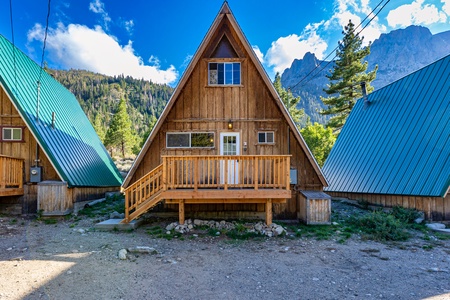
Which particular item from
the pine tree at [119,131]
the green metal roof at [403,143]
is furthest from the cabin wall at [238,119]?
the pine tree at [119,131]

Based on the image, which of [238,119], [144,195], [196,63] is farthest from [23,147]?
[238,119]

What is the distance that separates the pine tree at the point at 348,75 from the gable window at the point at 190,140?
20.8 metres

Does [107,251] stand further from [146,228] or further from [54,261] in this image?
[146,228]

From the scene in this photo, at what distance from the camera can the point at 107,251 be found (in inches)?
260

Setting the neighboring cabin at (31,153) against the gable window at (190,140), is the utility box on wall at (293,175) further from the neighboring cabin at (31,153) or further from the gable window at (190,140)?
the neighboring cabin at (31,153)

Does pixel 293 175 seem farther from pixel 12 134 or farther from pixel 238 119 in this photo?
pixel 12 134

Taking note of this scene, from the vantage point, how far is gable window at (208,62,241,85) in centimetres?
1031

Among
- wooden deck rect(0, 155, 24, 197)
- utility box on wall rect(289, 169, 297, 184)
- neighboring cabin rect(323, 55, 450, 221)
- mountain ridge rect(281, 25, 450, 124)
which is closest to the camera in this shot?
neighboring cabin rect(323, 55, 450, 221)

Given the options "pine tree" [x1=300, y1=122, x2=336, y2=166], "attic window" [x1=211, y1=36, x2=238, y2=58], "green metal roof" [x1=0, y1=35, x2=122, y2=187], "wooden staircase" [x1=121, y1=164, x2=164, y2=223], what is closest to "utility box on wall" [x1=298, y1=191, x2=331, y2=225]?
"wooden staircase" [x1=121, y1=164, x2=164, y2=223]

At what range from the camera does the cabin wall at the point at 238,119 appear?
1023 centimetres

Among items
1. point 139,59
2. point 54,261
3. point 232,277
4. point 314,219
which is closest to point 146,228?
point 54,261

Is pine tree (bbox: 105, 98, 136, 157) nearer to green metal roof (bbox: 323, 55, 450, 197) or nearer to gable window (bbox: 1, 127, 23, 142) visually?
gable window (bbox: 1, 127, 23, 142)

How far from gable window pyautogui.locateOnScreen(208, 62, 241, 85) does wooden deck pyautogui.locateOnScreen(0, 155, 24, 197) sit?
8.53m

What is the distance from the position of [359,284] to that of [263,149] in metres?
6.03
